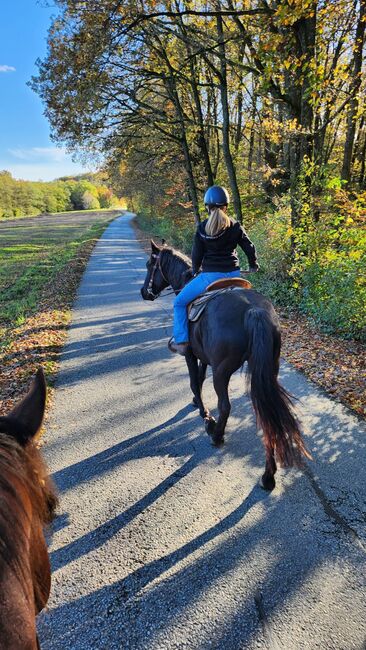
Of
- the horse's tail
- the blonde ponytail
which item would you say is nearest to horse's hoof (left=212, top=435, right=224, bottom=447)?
the horse's tail

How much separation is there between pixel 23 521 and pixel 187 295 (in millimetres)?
3181

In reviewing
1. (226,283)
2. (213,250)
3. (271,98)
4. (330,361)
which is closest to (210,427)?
(226,283)

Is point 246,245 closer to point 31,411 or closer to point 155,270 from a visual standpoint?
point 155,270

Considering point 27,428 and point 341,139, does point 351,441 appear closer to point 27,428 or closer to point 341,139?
point 27,428

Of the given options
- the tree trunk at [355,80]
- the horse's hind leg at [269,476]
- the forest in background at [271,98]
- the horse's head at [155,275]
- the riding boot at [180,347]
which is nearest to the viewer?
the horse's hind leg at [269,476]

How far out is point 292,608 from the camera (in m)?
2.21

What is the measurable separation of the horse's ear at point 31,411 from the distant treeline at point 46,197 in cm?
6951

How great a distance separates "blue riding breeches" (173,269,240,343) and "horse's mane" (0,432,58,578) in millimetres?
2884

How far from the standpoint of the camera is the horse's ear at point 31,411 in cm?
147

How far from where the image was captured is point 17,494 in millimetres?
1222

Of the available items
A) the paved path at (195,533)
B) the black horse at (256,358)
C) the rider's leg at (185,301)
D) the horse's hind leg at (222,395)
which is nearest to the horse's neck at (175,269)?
the rider's leg at (185,301)

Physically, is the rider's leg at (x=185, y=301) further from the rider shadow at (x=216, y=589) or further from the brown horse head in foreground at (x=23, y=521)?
the brown horse head in foreground at (x=23, y=521)

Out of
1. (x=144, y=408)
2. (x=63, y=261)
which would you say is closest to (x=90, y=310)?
(x=144, y=408)

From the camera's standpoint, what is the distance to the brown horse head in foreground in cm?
99
